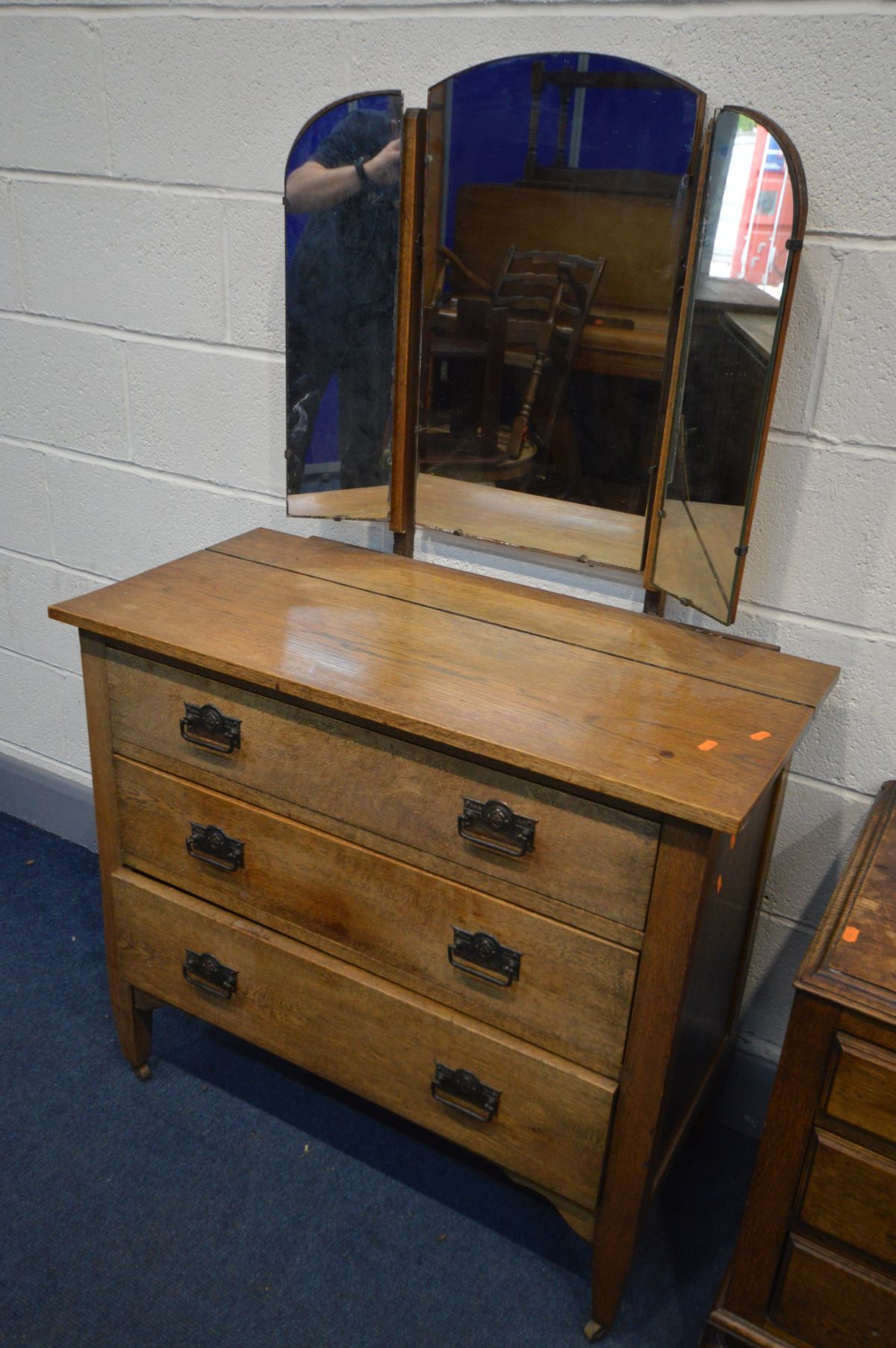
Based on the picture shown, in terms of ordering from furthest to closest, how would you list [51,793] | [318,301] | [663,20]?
[51,793], [318,301], [663,20]

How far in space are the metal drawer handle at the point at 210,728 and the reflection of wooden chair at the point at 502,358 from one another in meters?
0.50

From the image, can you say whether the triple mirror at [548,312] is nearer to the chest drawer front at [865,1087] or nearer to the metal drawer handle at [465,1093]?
the chest drawer front at [865,1087]

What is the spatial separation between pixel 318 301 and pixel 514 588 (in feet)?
1.63

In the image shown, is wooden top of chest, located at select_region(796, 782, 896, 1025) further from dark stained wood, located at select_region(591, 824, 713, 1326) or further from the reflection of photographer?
the reflection of photographer

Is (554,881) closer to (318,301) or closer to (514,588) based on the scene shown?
(514,588)

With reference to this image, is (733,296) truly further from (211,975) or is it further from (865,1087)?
(211,975)

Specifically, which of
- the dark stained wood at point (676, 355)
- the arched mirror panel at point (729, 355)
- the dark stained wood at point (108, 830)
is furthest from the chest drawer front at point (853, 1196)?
the dark stained wood at point (108, 830)

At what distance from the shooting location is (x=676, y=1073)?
1.34 meters

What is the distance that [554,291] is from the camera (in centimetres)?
144

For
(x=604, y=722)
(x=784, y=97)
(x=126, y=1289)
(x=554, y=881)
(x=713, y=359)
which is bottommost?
(x=126, y=1289)

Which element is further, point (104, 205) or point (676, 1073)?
point (104, 205)

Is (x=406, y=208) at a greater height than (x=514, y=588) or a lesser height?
greater

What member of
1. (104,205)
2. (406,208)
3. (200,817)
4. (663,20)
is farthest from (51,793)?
(663,20)

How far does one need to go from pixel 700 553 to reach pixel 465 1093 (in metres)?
0.75
